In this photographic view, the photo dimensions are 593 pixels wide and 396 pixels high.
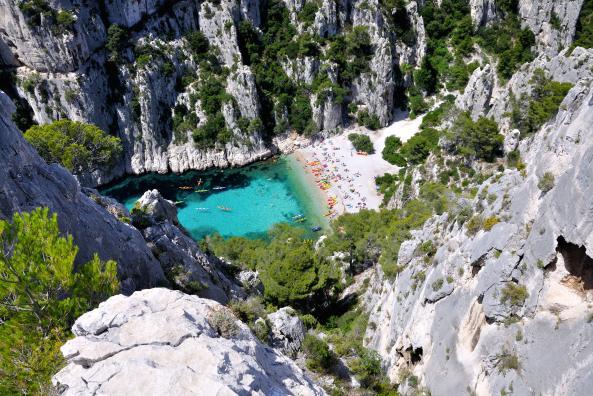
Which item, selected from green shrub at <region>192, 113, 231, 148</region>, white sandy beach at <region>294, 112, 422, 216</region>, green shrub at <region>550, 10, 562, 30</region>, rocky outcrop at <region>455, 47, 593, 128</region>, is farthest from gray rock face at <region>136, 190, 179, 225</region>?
green shrub at <region>550, 10, 562, 30</region>

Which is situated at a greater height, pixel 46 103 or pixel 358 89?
pixel 46 103

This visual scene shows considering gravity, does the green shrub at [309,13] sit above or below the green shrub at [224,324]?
above

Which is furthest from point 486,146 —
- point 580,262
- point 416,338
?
point 580,262

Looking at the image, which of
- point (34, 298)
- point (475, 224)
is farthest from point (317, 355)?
point (34, 298)

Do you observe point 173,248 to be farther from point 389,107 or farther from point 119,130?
point 389,107

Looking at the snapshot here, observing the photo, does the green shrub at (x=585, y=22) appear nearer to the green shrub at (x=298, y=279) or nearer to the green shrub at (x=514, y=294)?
the green shrub at (x=298, y=279)

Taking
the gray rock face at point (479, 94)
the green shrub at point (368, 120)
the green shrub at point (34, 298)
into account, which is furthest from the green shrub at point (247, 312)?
the green shrub at point (368, 120)

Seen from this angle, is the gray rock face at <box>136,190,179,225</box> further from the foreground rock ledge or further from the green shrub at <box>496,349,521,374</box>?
the green shrub at <box>496,349,521,374</box>
